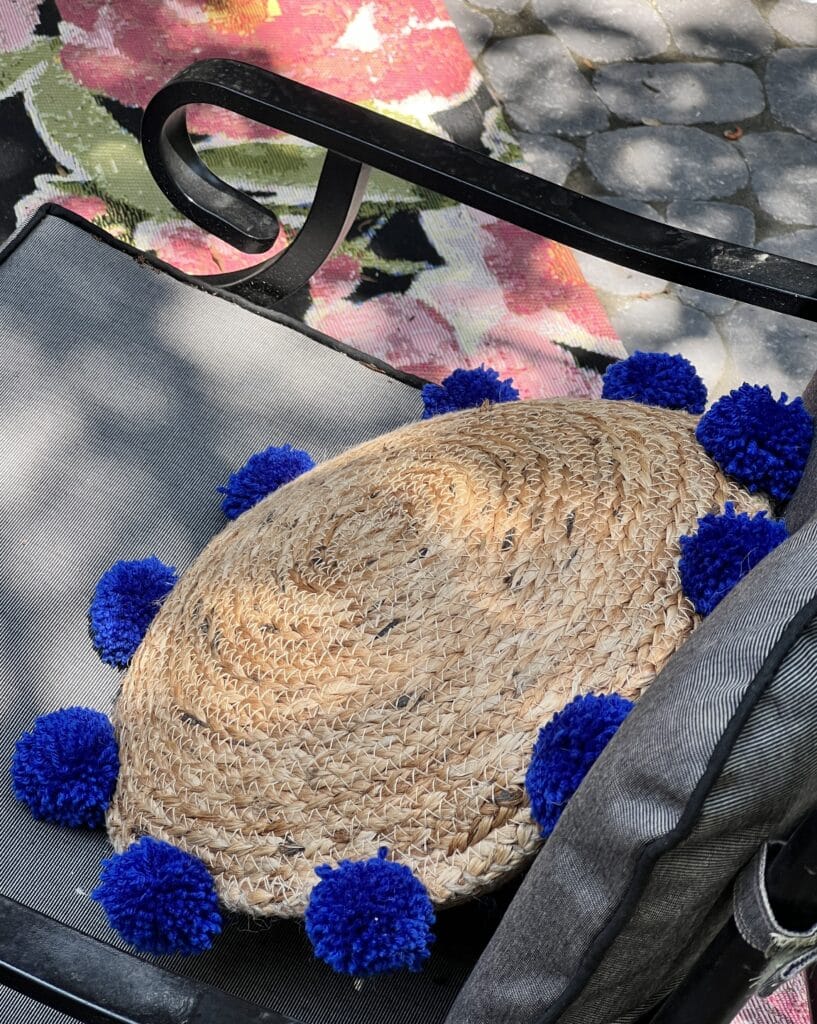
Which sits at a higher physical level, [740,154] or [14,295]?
[14,295]

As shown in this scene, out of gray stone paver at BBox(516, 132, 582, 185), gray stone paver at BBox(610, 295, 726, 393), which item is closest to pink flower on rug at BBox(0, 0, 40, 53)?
gray stone paver at BBox(516, 132, 582, 185)

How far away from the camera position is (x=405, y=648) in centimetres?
86

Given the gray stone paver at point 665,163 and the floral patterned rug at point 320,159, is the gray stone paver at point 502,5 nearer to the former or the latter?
the floral patterned rug at point 320,159

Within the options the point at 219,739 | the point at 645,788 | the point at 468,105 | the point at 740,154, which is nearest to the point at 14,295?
the point at 219,739

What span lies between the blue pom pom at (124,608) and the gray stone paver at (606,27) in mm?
1770

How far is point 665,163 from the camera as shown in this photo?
7.44 ft

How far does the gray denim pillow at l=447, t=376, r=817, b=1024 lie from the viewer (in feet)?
1.96

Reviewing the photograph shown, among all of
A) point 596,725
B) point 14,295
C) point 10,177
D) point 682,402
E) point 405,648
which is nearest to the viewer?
point 596,725

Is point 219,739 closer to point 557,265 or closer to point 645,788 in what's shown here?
point 645,788

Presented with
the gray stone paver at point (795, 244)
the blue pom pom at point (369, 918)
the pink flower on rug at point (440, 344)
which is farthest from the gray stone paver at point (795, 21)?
the blue pom pom at point (369, 918)

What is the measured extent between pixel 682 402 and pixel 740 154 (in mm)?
1349

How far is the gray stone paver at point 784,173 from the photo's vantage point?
221 cm

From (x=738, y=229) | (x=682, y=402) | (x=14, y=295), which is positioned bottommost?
(x=738, y=229)

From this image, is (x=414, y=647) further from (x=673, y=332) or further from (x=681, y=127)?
(x=681, y=127)
